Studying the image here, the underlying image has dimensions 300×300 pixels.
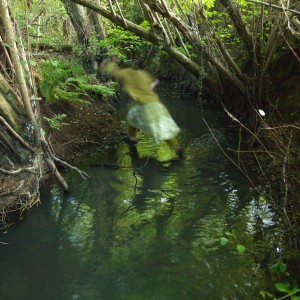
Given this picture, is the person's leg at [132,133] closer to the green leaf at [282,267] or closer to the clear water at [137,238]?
the clear water at [137,238]

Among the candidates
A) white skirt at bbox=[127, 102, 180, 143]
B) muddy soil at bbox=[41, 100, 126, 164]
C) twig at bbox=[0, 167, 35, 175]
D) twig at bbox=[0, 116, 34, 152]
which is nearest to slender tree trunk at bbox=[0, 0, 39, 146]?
twig at bbox=[0, 116, 34, 152]

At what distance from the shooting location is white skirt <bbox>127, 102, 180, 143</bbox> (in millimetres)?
7672

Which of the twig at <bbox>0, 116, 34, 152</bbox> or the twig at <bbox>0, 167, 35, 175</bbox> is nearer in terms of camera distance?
the twig at <bbox>0, 167, 35, 175</bbox>

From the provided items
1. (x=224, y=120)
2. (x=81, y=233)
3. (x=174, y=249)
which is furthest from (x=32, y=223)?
(x=224, y=120)

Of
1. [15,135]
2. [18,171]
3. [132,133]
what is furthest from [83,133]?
[18,171]

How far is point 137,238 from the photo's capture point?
495cm

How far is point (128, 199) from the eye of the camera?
19.8 feet

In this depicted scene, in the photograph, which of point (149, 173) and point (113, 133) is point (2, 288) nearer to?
point (149, 173)

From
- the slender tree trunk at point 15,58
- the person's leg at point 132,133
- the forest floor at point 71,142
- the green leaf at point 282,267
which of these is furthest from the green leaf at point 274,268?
the person's leg at point 132,133

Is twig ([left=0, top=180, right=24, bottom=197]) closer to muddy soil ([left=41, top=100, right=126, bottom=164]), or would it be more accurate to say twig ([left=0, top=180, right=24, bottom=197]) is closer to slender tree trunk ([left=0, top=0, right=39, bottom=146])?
slender tree trunk ([left=0, top=0, right=39, bottom=146])

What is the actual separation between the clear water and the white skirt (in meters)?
0.72

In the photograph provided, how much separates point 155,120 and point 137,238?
3.34 metres

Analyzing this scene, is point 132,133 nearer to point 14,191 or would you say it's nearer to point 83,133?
point 83,133

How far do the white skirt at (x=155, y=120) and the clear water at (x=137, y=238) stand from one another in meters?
0.72
